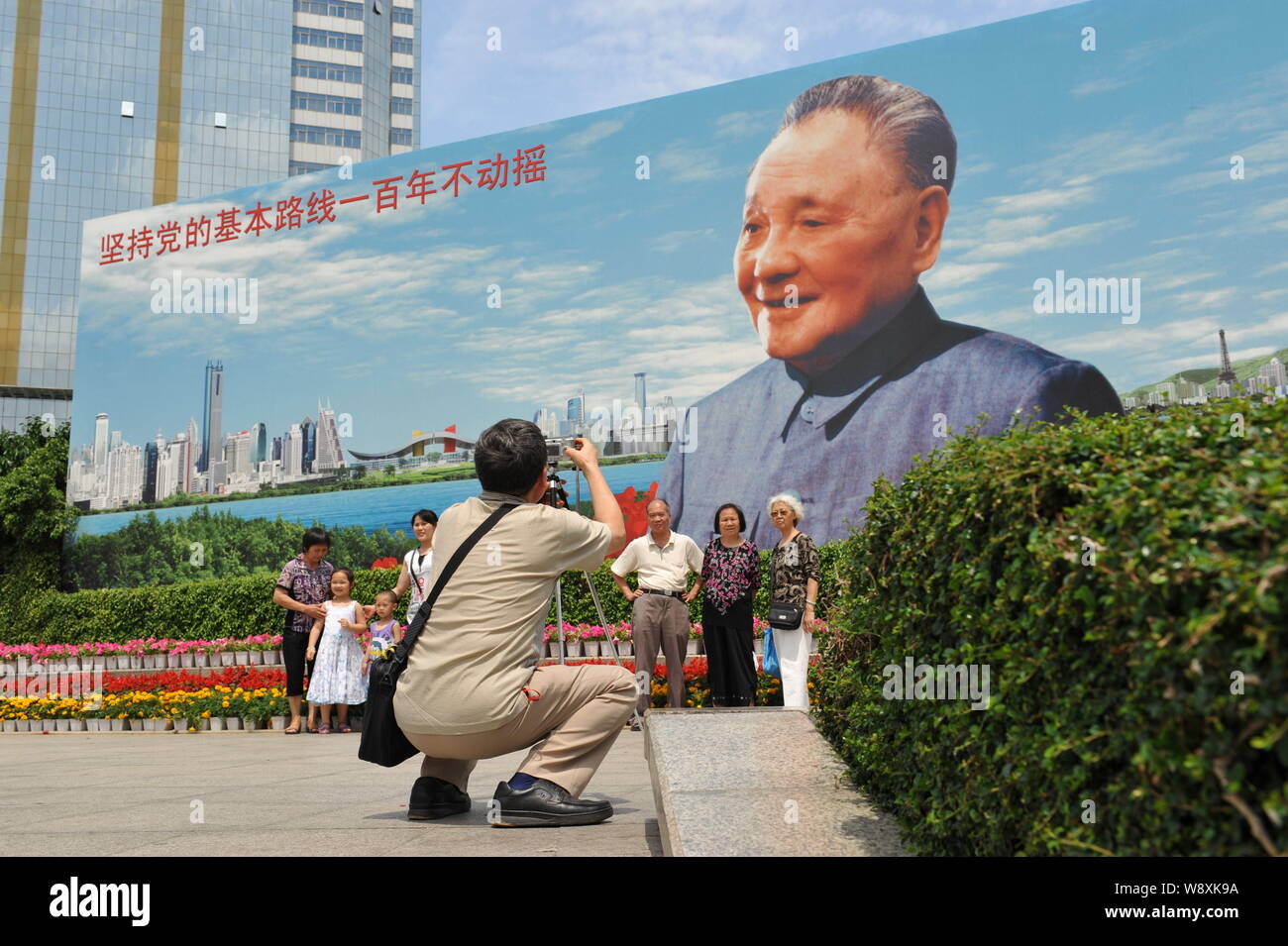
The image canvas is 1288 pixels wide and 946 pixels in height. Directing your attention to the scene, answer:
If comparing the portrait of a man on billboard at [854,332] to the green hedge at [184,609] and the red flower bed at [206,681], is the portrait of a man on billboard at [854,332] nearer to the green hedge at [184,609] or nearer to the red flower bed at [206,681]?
the green hedge at [184,609]

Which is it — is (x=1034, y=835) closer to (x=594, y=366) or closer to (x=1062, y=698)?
(x=1062, y=698)

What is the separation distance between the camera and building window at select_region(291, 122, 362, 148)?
70512 mm

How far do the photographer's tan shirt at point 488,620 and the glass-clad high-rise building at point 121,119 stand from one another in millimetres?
67042

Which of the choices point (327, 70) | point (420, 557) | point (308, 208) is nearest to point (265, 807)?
point (420, 557)

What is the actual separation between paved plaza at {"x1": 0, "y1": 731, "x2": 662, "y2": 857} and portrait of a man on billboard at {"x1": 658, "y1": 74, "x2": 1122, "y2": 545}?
621 centimetres

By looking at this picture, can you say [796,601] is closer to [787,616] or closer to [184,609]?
[787,616]

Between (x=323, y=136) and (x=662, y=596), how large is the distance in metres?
69.8

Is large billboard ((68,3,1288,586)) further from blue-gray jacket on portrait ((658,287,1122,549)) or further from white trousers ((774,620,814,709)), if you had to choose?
white trousers ((774,620,814,709))

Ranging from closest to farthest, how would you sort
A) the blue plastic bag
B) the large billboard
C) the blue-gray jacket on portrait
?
1. the blue plastic bag
2. the large billboard
3. the blue-gray jacket on portrait

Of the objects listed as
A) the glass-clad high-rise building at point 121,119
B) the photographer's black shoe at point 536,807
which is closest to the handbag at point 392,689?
the photographer's black shoe at point 536,807

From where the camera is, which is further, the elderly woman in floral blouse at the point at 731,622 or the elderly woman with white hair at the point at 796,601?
the elderly woman in floral blouse at the point at 731,622

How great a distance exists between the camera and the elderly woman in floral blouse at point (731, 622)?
332 inches

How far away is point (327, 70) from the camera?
71500 millimetres

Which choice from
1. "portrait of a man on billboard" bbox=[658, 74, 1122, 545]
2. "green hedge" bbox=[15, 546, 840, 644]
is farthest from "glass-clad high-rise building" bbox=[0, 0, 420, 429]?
"portrait of a man on billboard" bbox=[658, 74, 1122, 545]
